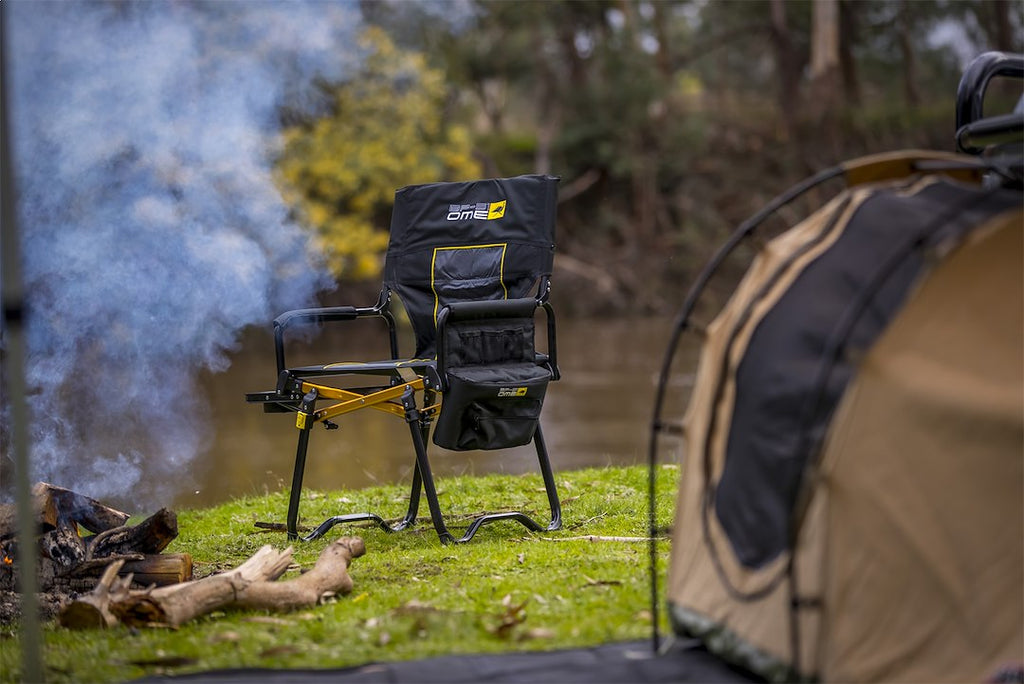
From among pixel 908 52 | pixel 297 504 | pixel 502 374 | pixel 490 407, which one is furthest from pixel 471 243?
pixel 908 52

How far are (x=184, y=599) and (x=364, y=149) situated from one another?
13027mm

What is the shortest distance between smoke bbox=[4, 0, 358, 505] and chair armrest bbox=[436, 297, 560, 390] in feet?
5.26

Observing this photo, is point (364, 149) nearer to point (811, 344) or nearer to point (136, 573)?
point (136, 573)

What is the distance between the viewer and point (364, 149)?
15617 mm

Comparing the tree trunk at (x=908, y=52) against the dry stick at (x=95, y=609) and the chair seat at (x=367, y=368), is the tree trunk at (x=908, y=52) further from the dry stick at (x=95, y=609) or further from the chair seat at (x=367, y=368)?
the dry stick at (x=95, y=609)

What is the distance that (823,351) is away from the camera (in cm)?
251

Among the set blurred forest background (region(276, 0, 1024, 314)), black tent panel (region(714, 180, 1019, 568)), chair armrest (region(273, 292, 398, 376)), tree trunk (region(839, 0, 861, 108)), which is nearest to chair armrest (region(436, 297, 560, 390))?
chair armrest (region(273, 292, 398, 376))

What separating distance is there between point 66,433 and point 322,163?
33.0 ft

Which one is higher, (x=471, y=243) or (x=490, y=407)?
(x=471, y=243)

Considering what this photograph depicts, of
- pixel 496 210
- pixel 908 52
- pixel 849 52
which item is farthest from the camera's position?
pixel 849 52

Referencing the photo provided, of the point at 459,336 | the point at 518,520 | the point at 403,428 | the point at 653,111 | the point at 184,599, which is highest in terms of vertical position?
the point at 653,111

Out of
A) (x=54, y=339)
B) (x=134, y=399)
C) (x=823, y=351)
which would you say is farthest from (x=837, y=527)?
(x=134, y=399)

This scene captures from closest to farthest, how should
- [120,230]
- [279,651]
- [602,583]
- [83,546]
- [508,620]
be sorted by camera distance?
[279,651], [508,620], [602,583], [83,546], [120,230]

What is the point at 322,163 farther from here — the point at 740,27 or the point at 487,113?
the point at 740,27
